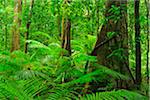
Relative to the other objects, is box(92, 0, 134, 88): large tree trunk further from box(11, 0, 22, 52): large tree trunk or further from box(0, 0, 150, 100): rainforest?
box(11, 0, 22, 52): large tree trunk

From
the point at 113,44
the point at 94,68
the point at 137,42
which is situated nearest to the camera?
the point at 137,42

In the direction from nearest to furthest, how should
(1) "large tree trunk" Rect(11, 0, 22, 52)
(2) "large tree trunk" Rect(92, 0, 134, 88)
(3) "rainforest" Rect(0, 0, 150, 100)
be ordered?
(3) "rainforest" Rect(0, 0, 150, 100), (2) "large tree trunk" Rect(92, 0, 134, 88), (1) "large tree trunk" Rect(11, 0, 22, 52)

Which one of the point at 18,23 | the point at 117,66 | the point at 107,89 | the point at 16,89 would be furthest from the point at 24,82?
the point at 18,23

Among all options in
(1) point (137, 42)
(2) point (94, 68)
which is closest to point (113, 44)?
(2) point (94, 68)

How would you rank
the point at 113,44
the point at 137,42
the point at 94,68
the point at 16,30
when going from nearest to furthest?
the point at 137,42
the point at 94,68
the point at 113,44
the point at 16,30

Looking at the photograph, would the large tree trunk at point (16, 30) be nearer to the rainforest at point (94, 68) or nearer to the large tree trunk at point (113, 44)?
the rainforest at point (94, 68)

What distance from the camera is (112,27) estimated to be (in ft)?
17.4

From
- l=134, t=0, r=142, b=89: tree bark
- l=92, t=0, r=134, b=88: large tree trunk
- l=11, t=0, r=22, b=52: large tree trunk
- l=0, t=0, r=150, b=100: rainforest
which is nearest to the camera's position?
l=0, t=0, r=150, b=100: rainforest

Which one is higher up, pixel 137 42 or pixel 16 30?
pixel 16 30

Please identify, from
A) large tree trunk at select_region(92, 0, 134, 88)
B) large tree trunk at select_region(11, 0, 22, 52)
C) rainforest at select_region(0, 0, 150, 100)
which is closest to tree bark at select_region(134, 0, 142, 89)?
rainforest at select_region(0, 0, 150, 100)

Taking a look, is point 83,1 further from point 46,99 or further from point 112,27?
point 46,99

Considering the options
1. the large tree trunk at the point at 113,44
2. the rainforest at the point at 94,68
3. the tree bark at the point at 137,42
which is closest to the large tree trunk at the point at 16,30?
the rainforest at the point at 94,68

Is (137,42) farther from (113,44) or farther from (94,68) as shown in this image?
(94,68)

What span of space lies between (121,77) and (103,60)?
2.35 feet
